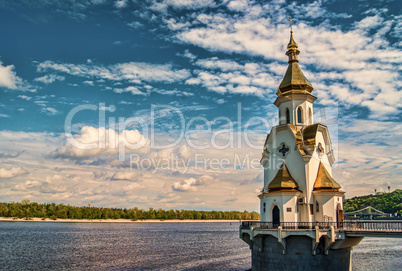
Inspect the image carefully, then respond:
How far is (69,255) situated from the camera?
4762 centimetres

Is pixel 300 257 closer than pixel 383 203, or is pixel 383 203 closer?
pixel 300 257

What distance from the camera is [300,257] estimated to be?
2503 centimetres

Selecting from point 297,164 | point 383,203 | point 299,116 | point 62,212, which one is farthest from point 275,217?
point 62,212

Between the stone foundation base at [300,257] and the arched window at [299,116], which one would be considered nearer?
the stone foundation base at [300,257]

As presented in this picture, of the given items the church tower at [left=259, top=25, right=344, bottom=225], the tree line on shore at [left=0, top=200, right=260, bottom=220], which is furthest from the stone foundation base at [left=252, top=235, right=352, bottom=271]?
the tree line on shore at [left=0, top=200, right=260, bottom=220]

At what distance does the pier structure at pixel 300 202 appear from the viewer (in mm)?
24984

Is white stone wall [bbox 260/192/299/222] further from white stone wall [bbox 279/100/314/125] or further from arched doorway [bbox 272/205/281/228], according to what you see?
white stone wall [bbox 279/100/314/125]

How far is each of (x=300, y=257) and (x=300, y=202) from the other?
4559 mm

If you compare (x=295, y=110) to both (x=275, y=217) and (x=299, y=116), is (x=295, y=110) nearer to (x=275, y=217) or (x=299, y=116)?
(x=299, y=116)

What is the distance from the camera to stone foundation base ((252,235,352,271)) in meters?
24.9

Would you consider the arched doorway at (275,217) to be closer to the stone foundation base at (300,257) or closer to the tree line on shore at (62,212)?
the stone foundation base at (300,257)

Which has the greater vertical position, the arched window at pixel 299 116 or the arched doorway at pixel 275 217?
the arched window at pixel 299 116

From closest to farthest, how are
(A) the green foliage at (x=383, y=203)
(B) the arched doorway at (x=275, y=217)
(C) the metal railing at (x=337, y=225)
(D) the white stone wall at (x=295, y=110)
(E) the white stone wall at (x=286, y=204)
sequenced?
(C) the metal railing at (x=337, y=225) < (E) the white stone wall at (x=286, y=204) < (B) the arched doorway at (x=275, y=217) < (D) the white stone wall at (x=295, y=110) < (A) the green foliage at (x=383, y=203)

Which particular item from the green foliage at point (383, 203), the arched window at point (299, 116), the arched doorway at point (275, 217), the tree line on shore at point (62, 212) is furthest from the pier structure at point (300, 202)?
the tree line on shore at point (62, 212)
